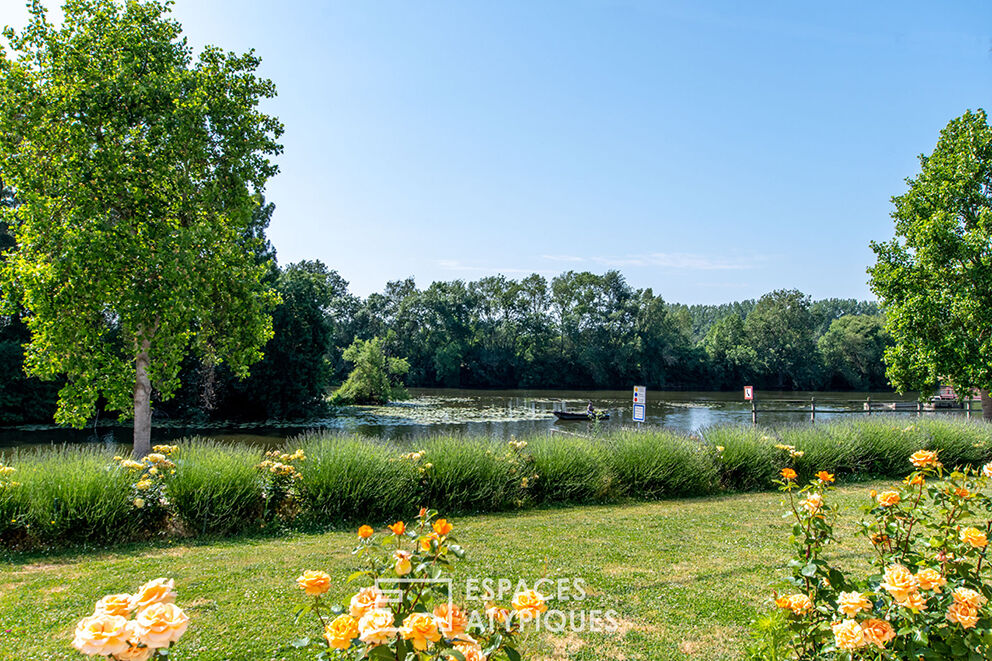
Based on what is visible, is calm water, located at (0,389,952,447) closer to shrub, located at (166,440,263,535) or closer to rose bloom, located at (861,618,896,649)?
shrub, located at (166,440,263,535)

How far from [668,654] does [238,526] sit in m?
5.08

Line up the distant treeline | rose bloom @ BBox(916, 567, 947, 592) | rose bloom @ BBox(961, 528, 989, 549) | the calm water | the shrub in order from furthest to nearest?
the distant treeline < the calm water < the shrub < rose bloom @ BBox(961, 528, 989, 549) < rose bloom @ BBox(916, 567, 947, 592)

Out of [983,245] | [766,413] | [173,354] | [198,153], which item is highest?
[198,153]

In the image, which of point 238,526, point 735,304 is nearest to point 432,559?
point 238,526

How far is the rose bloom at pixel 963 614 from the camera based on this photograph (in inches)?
71.9

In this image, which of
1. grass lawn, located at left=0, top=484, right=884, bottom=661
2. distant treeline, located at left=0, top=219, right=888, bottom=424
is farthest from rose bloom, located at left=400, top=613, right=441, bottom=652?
distant treeline, located at left=0, top=219, right=888, bottom=424

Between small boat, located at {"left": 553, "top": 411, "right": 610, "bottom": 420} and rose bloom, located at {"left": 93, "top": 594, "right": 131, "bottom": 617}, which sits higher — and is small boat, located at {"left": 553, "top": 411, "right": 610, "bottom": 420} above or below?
below

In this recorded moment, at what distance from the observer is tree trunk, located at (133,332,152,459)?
35.4 feet

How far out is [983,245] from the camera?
13.2 meters

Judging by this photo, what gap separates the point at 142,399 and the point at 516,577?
9.52 meters

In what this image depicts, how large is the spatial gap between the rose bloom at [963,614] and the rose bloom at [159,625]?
231 centimetres

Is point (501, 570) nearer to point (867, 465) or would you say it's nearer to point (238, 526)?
point (238, 526)

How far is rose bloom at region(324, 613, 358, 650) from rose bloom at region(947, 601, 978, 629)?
1927mm

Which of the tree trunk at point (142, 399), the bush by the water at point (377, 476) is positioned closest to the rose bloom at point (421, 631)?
the bush by the water at point (377, 476)
